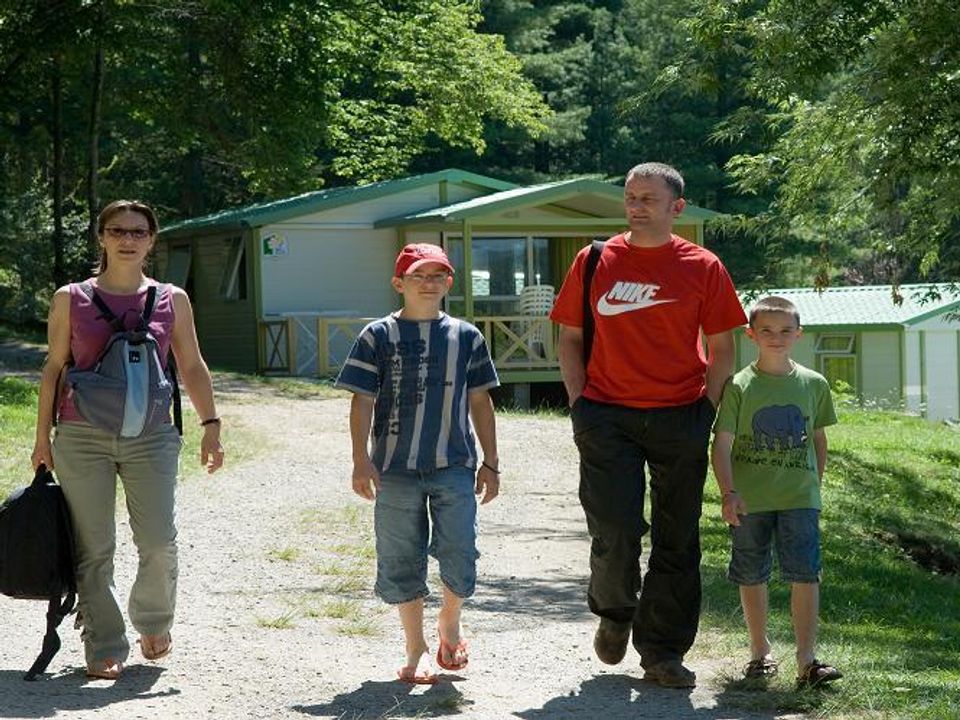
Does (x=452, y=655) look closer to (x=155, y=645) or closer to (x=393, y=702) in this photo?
(x=393, y=702)

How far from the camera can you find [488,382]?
6266 millimetres

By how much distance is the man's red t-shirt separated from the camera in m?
6.16

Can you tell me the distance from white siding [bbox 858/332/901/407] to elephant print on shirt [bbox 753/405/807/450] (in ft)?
111

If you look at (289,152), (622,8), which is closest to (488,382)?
(289,152)

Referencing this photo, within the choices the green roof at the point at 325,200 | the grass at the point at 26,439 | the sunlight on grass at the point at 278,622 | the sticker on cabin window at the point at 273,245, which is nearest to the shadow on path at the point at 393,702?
the sunlight on grass at the point at 278,622

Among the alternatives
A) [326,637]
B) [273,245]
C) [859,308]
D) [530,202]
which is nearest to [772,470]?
[326,637]

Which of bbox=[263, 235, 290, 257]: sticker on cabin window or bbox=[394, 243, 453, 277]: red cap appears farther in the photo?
bbox=[263, 235, 290, 257]: sticker on cabin window

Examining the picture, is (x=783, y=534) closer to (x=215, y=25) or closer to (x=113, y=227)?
(x=113, y=227)

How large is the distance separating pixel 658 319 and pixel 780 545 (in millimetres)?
975

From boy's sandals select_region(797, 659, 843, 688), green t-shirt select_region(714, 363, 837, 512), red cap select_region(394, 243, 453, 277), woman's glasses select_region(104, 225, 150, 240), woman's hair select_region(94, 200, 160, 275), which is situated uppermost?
woman's hair select_region(94, 200, 160, 275)

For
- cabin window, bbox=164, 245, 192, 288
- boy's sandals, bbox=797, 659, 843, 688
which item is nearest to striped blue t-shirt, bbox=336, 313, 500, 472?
boy's sandals, bbox=797, 659, 843, 688

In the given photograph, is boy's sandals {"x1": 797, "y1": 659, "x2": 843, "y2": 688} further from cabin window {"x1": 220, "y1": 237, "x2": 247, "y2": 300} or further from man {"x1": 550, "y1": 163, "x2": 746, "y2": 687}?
cabin window {"x1": 220, "y1": 237, "x2": 247, "y2": 300}

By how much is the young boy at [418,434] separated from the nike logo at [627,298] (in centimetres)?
50

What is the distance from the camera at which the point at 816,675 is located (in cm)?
611
